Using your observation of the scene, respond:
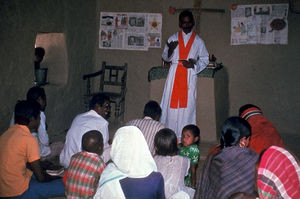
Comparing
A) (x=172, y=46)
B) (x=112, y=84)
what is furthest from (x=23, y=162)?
(x=112, y=84)

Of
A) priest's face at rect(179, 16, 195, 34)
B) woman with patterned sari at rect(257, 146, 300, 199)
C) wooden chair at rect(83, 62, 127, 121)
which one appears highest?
priest's face at rect(179, 16, 195, 34)

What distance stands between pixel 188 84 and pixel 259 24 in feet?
6.99

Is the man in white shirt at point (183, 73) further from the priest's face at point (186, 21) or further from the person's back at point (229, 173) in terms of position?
the person's back at point (229, 173)

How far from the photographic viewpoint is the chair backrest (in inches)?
221

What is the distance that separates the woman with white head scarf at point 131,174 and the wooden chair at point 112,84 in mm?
3397

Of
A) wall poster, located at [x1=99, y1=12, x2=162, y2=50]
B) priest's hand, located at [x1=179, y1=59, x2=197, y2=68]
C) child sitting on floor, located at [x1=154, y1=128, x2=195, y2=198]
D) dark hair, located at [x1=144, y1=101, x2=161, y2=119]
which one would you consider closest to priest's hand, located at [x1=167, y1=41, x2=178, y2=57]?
priest's hand, located at [x1=179, y1=59, x2=197, y2=68]

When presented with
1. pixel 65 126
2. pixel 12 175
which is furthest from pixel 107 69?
pixel 12 175

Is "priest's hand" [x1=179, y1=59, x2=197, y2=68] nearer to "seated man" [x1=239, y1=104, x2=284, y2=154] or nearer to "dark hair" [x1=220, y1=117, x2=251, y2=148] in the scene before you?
"seated man" [x1=239, y1=104, x2=284, y2=154]

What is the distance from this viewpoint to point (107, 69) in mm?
6047

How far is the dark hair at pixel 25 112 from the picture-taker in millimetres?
2354

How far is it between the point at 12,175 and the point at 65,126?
2.86 metres

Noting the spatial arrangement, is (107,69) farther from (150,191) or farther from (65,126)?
(150,191)

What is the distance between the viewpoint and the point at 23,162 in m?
2.25

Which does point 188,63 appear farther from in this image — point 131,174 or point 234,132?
point 131,174
